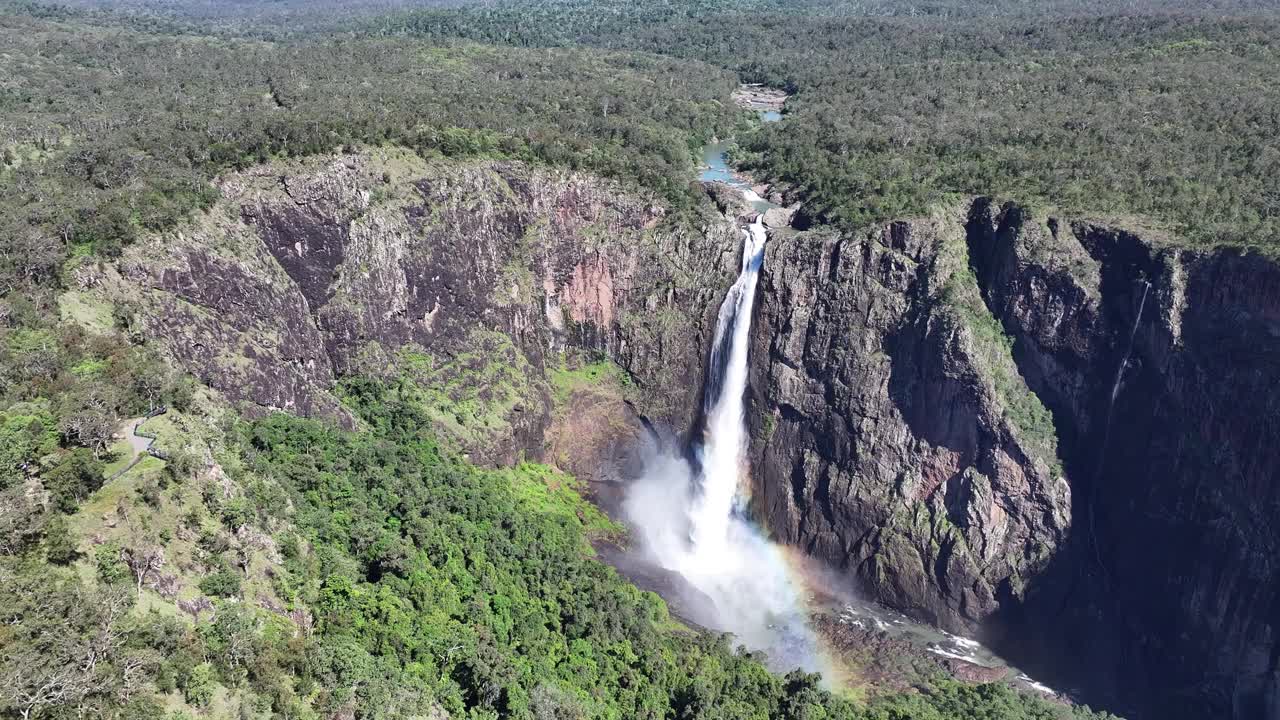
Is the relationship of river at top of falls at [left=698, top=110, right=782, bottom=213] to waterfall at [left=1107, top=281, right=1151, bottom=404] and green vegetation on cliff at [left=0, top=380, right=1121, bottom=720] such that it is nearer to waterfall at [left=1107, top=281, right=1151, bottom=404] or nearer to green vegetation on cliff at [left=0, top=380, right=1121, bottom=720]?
waterfall at [left=1107, top=281, right=1151, bottom=404]

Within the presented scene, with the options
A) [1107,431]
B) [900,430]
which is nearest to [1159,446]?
[1107,431]

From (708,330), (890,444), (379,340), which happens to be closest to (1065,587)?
(890,444)

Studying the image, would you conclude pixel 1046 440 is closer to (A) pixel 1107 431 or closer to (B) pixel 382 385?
(A) pixel 1107 431

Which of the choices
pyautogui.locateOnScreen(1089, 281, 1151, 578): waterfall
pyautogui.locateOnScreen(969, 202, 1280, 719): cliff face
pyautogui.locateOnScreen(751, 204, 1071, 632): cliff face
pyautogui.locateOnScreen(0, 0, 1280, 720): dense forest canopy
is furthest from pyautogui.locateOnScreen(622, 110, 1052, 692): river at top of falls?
pyautogui.locateOnScreen(1089, 281, 1151, 578): waterfall

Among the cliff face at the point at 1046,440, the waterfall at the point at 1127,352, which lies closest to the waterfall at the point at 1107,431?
the waterfall at the point at 1127,352

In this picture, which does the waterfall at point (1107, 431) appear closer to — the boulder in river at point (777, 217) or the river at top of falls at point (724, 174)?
the boulder in river at point (777, 217)

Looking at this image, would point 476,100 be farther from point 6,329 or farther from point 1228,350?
point 1228,350

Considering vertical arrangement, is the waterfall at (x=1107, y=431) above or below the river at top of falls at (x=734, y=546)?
above
